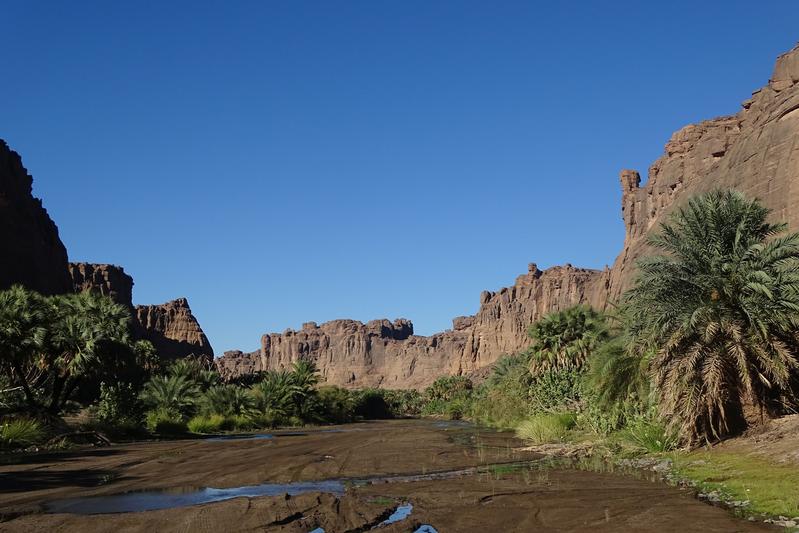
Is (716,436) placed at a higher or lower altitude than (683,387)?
lower

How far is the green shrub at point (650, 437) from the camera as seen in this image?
17.3 metres

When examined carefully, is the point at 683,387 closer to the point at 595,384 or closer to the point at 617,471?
the point at 617,471

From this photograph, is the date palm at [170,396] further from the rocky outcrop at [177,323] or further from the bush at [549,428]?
the rocky outcrop at [177,323]

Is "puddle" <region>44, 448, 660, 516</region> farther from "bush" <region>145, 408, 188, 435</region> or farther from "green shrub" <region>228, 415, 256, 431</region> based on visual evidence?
"green shrub" <region>228, 415, 256, 431</region>

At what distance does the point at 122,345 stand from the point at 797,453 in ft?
110

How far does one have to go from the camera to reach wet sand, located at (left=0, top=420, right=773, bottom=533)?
32.2 ft

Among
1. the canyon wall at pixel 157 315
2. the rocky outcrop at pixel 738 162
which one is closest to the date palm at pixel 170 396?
the rocky outcrop at pixel 738 162

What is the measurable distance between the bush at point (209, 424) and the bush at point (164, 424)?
81cm

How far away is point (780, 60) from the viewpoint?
76625 mm

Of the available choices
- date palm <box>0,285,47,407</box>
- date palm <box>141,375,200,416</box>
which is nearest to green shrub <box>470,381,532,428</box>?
date palm <box>141,375,200,416</box>

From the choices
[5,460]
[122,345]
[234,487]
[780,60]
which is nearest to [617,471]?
[234,487]

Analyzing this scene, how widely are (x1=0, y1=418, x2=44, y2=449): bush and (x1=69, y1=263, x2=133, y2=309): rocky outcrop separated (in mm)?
131725

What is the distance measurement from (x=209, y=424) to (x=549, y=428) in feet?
84.1

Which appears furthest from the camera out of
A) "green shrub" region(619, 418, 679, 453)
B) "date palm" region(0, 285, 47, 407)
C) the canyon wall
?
the canyon wall
